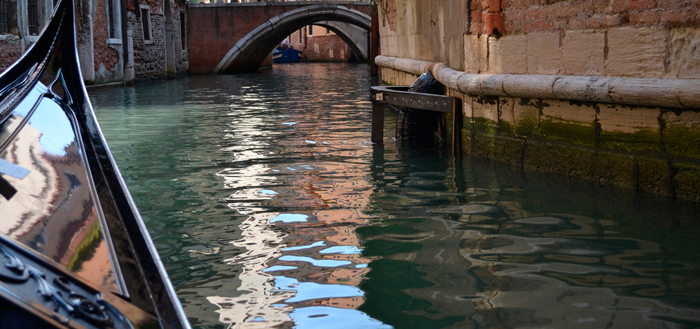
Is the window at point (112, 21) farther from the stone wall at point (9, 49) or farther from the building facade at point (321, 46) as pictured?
the building facade at point (321, 46)

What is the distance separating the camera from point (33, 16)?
431 inches

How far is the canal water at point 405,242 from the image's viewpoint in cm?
215

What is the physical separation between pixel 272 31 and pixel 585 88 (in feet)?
58.3

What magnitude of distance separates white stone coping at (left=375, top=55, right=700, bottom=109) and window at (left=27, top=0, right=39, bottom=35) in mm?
7912

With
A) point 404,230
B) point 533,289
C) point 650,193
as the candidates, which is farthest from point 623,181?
point 533,289

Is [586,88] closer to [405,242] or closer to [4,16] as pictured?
[405,242]

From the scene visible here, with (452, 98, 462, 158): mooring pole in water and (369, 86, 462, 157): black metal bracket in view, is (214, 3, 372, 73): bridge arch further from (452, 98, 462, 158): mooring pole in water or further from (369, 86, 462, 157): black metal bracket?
(452, 98, 462, 158): mooring pole in water

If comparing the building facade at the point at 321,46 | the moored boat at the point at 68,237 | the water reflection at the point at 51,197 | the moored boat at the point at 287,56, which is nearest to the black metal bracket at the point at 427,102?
the moored boat at the point at 68,237

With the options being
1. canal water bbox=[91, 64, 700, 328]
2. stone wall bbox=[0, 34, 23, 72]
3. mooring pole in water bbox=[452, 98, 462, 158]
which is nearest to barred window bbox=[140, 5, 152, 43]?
stone wall bbox=[0, 34, 23, 72]

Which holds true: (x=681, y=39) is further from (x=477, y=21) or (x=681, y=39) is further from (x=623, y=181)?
(x=477, y=21)

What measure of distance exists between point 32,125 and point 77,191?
835mm

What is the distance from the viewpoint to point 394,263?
2.63 m

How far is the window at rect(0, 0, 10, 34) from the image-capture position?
1012 cm

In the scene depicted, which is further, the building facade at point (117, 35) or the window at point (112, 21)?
the window at point (112, 21)
